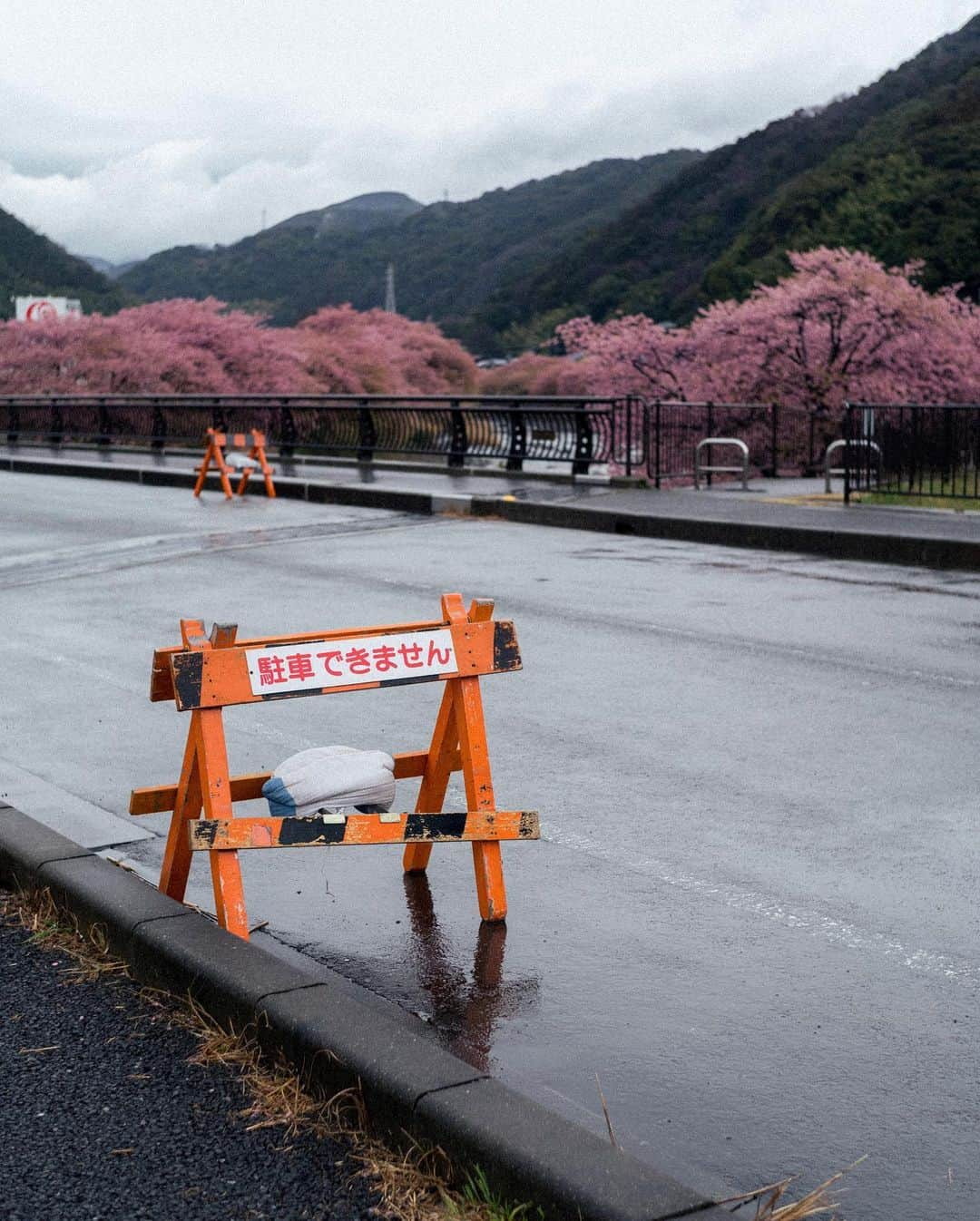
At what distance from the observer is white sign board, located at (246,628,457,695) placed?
455 cm

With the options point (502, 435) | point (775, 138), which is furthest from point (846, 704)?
point (775, 138)

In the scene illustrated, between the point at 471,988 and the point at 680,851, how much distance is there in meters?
1.48

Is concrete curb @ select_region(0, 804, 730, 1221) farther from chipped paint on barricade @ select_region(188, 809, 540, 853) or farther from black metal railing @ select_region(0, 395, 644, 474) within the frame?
black metal railing @ select_region(0, 395, 644, 474)

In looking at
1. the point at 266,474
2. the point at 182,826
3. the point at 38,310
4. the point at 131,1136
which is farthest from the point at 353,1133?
the point at 38,310

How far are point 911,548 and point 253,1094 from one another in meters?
11.7

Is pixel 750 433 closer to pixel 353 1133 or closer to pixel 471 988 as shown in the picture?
pixel 471 988

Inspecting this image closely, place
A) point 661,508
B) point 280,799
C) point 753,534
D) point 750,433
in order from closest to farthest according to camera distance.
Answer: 1. point 280,799
2. point 753,534
3. point 661,508
4. point 750,433

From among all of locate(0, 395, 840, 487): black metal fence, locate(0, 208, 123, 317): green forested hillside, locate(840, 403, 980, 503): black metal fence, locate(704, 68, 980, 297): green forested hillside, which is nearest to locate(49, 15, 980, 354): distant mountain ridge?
locate(704, 68, 980, 297): green forested hillside

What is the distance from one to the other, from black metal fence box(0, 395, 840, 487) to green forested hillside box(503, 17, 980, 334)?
77.9 ft

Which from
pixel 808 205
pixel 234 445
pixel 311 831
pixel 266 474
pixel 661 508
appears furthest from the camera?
pixel 808 205

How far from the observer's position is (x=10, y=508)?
20.9 meters

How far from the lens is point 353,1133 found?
11.7ft

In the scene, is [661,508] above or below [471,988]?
above

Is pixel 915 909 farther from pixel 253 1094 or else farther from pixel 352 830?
pixel 253 1094
